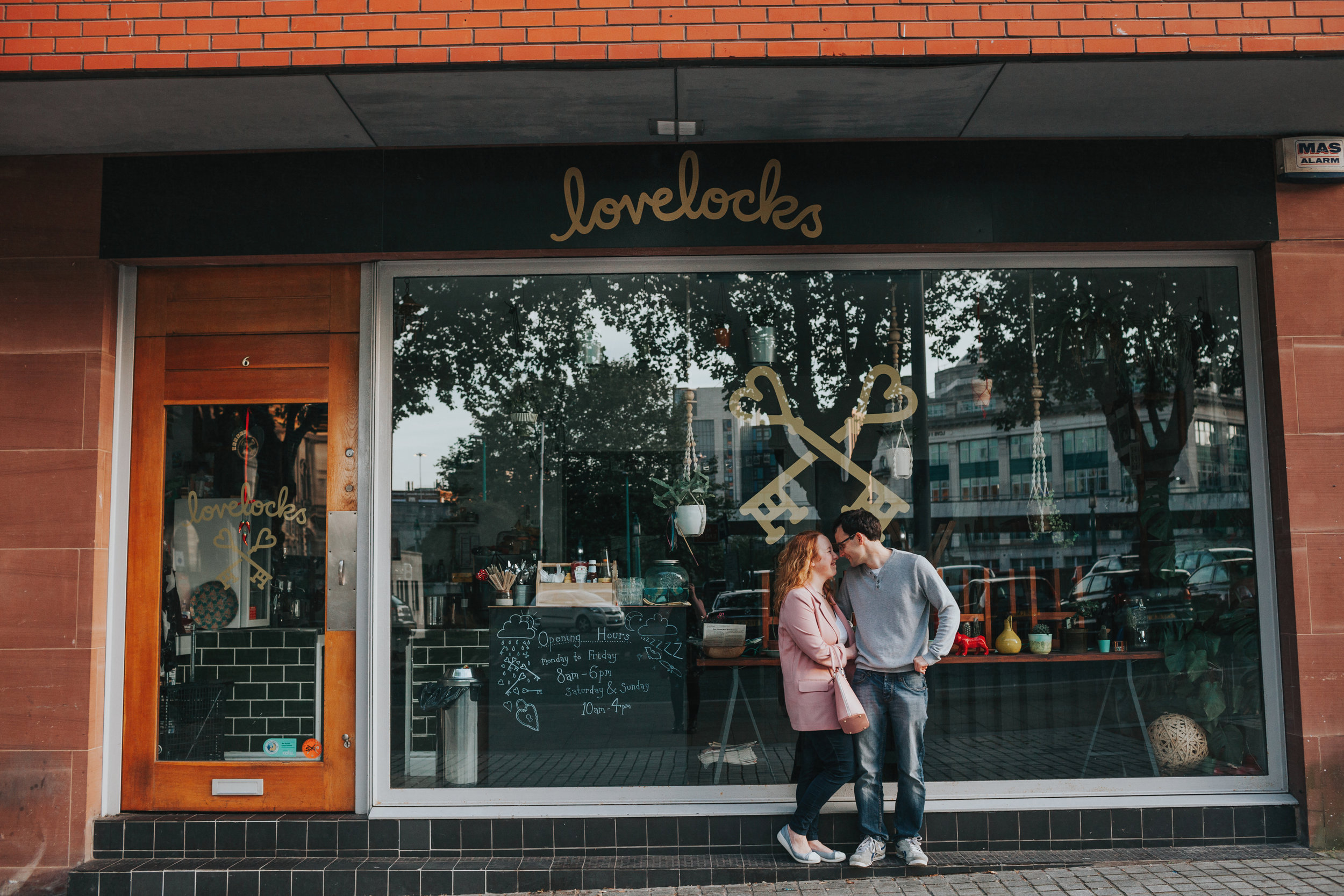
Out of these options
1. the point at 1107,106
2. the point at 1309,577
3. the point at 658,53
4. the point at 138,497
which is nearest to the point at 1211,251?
the point at 1107,106

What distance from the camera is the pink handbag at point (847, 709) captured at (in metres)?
4.77

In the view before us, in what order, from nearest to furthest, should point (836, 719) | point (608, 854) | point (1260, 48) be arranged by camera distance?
point (1260, 48), point (836, 719), point (608, 854)

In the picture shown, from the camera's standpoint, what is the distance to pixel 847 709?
478 centimetres

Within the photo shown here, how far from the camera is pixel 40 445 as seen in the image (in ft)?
17.4

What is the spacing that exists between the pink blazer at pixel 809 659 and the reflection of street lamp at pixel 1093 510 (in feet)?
6.24

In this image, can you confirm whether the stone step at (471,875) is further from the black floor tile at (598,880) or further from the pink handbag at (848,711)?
the pink handbag at (848,711)

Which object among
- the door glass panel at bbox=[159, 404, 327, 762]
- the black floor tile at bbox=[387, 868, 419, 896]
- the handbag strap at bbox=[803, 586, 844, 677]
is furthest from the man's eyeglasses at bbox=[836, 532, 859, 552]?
the door glass panel at bbox=[159, 404, 327, 762]

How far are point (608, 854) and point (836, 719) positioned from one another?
1472mm

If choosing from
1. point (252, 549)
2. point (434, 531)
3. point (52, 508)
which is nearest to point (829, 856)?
point (434, 531)

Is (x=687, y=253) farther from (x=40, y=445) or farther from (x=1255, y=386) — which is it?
(x=40, y=445)

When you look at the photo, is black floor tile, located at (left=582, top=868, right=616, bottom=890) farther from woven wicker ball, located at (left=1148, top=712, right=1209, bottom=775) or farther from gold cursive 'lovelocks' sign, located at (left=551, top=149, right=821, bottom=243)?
gold cursive 'lovelocks' sign, located at (left=551, top=149, right=821, bottom=243)

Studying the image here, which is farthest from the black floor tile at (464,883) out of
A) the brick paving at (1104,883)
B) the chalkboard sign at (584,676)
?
the chalkboard sign at (584,676)

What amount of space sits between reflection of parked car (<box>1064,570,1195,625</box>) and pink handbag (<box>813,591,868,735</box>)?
1.83 metres

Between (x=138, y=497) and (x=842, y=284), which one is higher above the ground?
(x=842, y=284)
